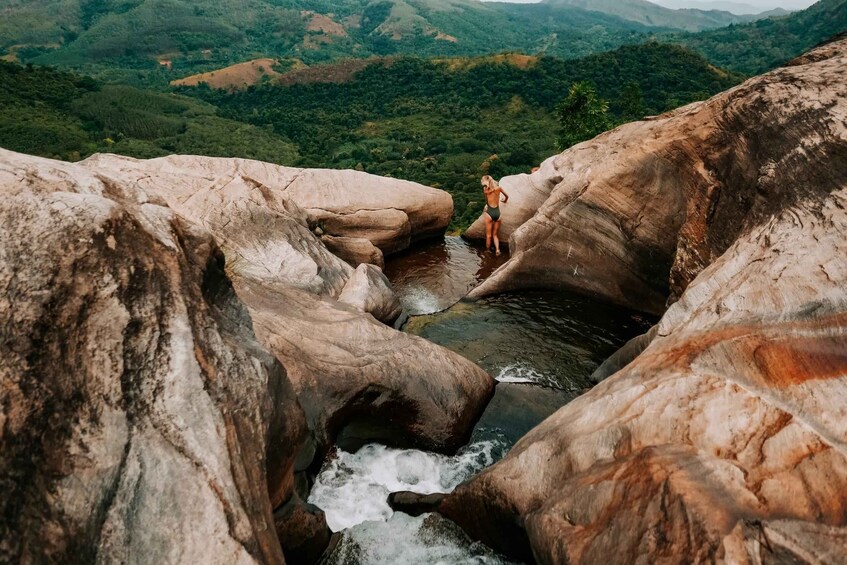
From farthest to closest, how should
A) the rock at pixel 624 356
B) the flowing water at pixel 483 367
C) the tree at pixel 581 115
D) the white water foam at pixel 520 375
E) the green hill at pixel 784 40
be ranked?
the green hill at pixel 784 40 → the tree at pixel 581 115 → the white water foam at pixel 520 375 → the rock at pixel 624 356 → the flowing water at pixel 483 367

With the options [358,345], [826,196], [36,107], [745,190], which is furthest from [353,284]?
[36,107]

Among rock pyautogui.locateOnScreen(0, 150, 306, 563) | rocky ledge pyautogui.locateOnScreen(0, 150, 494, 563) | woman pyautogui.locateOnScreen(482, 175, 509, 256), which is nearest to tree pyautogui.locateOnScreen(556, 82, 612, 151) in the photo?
woman pyautogui.locateOnScreen(482, 175, 509, 256)

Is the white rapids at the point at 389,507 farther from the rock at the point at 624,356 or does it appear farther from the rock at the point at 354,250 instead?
Answer: the rock at the point at 354,250

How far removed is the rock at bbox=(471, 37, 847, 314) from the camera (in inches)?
353

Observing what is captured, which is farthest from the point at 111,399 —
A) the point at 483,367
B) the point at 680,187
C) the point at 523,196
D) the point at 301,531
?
the point at 523,196

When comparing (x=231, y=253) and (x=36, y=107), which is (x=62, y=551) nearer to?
(x=231, y=253)

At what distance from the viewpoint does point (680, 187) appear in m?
12.8

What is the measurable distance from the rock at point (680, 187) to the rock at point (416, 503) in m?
7.00

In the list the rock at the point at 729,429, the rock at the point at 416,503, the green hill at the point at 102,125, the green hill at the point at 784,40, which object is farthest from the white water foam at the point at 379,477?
the green hill at the point at 784,40

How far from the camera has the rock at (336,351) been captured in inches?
365

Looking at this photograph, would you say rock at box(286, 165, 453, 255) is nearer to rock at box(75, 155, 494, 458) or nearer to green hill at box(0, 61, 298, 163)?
rock at box(75, 155, 494, 458)

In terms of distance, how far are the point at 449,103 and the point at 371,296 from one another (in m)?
108

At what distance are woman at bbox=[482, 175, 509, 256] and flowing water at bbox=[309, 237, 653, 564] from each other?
0.96 m

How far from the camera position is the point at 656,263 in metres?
13.7
